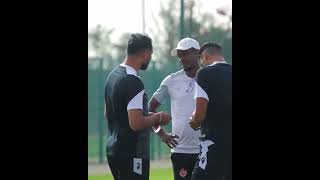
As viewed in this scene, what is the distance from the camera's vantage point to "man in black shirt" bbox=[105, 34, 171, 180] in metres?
5.43

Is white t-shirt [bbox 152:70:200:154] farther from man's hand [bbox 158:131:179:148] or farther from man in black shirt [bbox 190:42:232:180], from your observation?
man in black shirt [bbox 190:42:232:180]

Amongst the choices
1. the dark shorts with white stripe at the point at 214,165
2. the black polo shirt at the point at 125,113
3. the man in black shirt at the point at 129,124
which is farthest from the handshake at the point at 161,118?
the dark shorts with white stripe at the point at 214,165

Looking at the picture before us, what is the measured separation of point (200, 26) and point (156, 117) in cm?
961

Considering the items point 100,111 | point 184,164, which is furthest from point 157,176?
point 184,164

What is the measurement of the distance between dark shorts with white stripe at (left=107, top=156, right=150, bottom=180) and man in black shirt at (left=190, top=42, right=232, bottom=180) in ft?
1.37

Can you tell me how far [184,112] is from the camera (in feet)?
20.3

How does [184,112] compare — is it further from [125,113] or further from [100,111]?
[100,111]

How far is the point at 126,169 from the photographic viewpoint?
17.9 ft

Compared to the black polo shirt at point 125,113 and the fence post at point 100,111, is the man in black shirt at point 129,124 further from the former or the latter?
the fence post at point 100,111

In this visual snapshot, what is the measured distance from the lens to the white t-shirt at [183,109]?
6.14 metres
